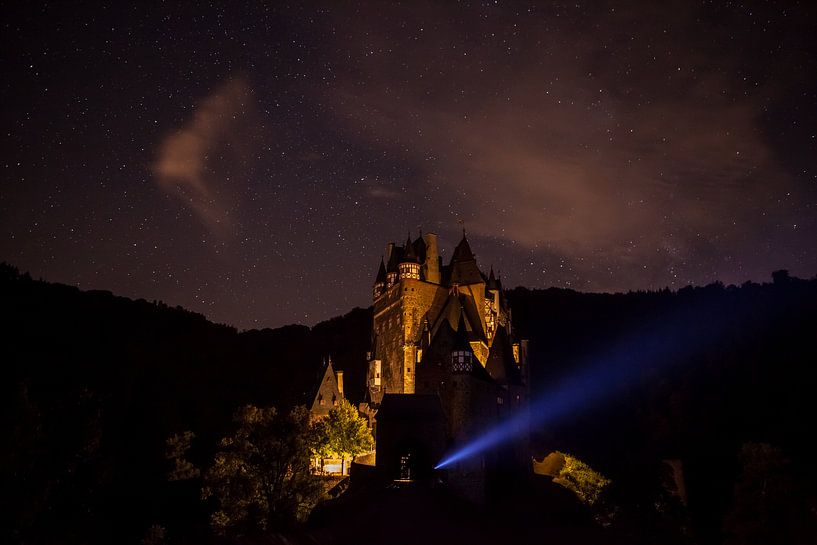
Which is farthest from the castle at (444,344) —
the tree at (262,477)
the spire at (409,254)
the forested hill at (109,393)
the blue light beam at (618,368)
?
the blue light beam at (618,368)

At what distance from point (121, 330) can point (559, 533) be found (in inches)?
2336

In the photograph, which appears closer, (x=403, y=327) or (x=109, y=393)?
(x=109, y=393)

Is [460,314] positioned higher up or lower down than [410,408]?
higher up

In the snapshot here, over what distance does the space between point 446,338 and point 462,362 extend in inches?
221

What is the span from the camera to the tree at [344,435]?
4247 centimetres

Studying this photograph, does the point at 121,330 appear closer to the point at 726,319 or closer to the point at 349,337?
the point at 349,337

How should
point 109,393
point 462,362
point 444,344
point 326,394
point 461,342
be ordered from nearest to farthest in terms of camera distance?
point 462,362 < point 461,342 < point 444,344 < point 109,393 < point 326,394

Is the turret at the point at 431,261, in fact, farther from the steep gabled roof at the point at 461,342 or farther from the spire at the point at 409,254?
the steep gabled roof at the point at 461,342

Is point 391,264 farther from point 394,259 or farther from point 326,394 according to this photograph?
point 326,394

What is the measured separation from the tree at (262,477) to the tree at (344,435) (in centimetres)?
875

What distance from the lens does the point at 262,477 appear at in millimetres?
31672

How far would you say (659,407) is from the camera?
97.1 metres

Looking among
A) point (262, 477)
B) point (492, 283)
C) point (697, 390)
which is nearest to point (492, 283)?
point (492, 283)

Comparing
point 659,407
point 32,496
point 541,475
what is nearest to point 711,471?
point 541,475
